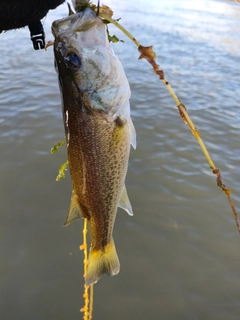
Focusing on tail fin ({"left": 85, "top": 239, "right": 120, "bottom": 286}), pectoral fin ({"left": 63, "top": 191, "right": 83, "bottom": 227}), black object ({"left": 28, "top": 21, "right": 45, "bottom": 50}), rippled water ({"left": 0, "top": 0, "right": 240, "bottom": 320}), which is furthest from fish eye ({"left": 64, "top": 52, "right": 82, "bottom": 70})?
rippled water ({"left": 0, "top": 0, "right": 240, "bottom": 320})

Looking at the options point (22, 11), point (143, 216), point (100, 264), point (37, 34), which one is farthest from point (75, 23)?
point (143, 216)

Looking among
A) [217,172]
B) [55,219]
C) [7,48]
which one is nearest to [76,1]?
[217,172]

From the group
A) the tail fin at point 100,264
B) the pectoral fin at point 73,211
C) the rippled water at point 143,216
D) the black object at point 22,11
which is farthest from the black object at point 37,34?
the rippled water at point 143,216

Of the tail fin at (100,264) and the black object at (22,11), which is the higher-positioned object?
the black object at (22,11)

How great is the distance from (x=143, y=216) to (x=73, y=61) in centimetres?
296

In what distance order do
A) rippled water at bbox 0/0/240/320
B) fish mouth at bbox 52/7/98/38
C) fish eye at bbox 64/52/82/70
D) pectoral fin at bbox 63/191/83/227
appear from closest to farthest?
fish mouth at bbox 52/7/98/38 → fish eye at bbox 64/52/82/70 → pectoral fin at bbox 63/191/83/227 → rippled water at bbox 0/0/240/320

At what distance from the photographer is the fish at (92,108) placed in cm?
138

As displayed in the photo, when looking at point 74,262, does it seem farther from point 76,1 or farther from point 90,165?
point 76,1

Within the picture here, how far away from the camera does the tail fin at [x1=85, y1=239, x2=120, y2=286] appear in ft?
5.71

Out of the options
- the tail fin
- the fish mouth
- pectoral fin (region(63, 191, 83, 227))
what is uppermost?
the fish mouth

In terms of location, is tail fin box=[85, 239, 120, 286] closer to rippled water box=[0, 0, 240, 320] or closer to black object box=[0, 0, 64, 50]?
black object box=[0, 0, 64, 50]

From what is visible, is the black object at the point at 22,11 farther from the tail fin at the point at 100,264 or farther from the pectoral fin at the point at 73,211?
the tail fin at the point at 100,264

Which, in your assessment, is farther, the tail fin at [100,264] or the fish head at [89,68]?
the tail fin at [100,264]

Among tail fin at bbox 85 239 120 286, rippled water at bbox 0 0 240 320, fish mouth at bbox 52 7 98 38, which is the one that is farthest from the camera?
rippled water at bbox 0 0 240 320
